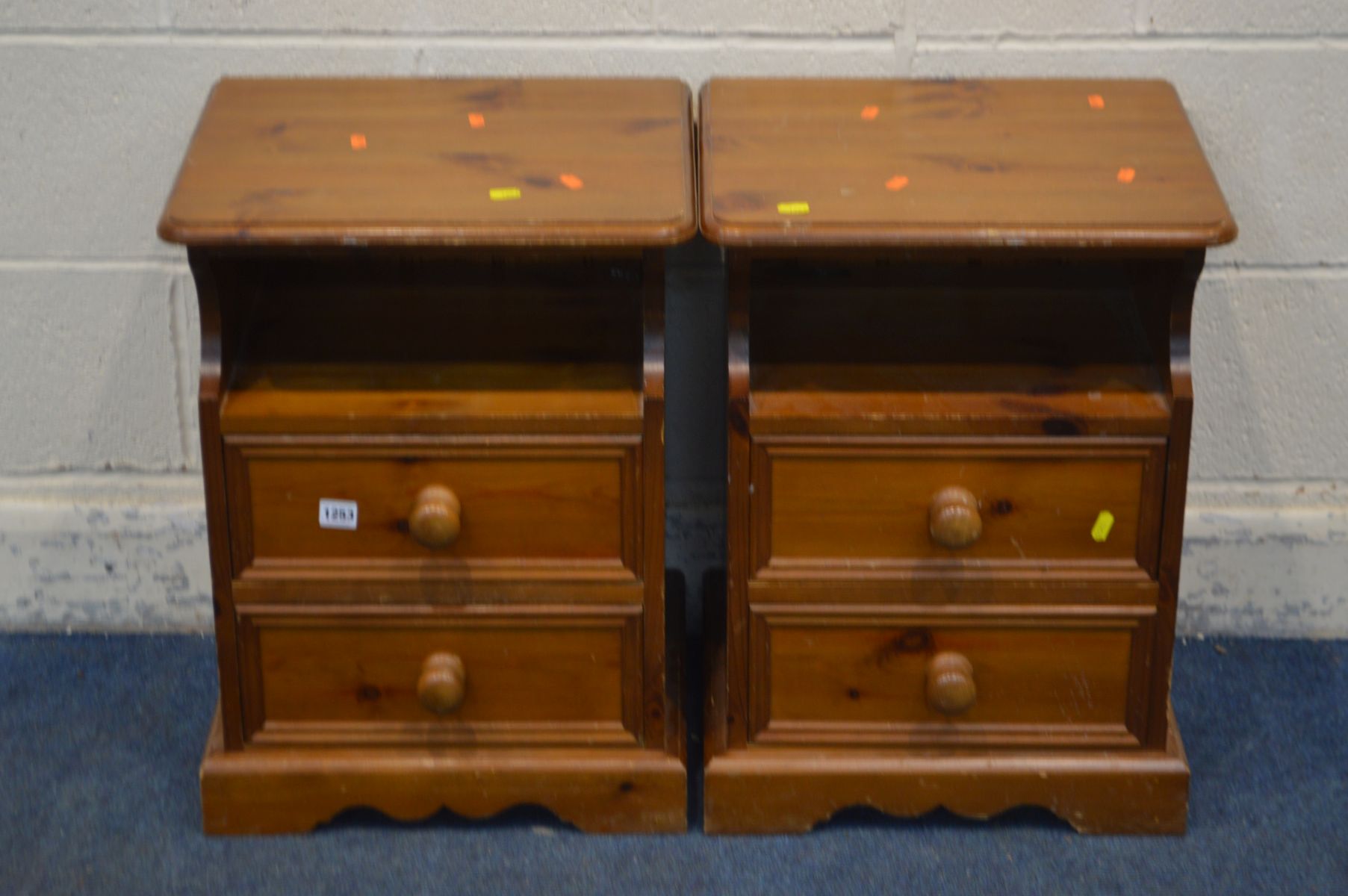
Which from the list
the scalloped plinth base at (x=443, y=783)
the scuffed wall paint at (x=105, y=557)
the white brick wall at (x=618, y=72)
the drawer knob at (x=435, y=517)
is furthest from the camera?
the scuffed wall paint at (x=105, y=557)

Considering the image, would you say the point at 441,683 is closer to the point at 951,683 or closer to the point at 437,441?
the point at 437,441

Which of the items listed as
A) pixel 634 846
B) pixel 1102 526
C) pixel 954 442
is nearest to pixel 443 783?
pixel 634 846

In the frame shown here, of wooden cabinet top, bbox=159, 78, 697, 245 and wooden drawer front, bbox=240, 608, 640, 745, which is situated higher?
wooden cabinet top, bbox=159, 78, 697, 245

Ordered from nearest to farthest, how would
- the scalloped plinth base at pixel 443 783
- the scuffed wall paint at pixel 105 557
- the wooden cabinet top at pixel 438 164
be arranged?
1. the wooden cabinet top at pixel 438 164
2. the scalloped plinth base at pixel 443 783
3. the scuffed wall paint at pixel 105 557

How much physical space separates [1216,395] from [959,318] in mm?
607

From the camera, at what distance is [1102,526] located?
1.75 meters

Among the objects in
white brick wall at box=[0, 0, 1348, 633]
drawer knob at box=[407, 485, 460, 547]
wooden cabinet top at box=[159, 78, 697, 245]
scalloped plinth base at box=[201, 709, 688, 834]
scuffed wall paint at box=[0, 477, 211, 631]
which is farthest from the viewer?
scuffed wall paint at box=[0, 477, 211, 631]

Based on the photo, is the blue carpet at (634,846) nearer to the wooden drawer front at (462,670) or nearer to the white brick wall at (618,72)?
the wooden drawer front at (462,670)

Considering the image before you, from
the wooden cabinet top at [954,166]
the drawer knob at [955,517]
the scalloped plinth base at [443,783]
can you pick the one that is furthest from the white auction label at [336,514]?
the drawer knob at [955,517]

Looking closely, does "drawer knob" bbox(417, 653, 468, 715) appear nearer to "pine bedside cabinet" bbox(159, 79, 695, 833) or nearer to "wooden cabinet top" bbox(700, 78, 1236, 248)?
"pine bedside cabinet" bbox(159, 79, 695, 833)

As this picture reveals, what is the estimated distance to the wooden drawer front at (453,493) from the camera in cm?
171

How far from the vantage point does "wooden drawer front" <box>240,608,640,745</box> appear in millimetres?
1796

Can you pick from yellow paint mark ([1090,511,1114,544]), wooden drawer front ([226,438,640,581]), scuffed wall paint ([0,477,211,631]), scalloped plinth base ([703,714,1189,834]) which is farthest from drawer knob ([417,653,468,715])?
yellow paint mark ([1090,511,1114,544])

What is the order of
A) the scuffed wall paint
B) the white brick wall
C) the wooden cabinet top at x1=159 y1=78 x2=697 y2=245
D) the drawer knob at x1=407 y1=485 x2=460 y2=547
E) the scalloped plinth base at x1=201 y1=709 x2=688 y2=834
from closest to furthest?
the wooden cabinet top at x1=159 y1=78 x2=697 y2=245 < the drawer knob at x1=407 y1=485 x2=460 y2=547 < the scalloped plinth base at x1=201 y1=709 x2=688 y2=834 < the white brick wall < the scuffed wall paint
